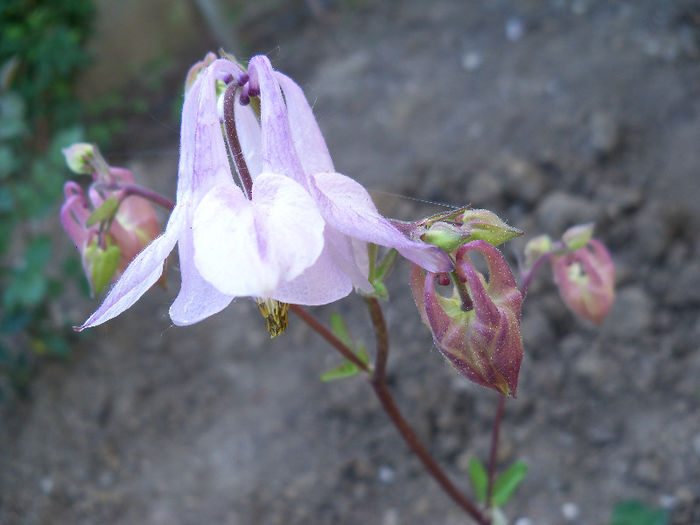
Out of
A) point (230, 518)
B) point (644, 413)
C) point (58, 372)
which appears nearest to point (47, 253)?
point (58, 372)

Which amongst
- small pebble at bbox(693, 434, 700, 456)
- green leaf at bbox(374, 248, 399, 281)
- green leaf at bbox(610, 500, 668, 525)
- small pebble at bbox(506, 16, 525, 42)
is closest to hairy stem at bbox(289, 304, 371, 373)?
green leaf at bbox(374, 248, 399, 281)

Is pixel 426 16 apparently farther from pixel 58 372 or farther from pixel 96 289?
pixel 96 289

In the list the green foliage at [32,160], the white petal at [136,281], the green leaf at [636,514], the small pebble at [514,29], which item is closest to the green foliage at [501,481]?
the green leaf at [636,514]

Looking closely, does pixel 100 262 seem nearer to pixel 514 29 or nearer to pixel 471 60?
pixel 471 60

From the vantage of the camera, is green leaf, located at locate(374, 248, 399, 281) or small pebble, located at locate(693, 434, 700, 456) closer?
green leaf, located at locate(374, 248, 399, 281)

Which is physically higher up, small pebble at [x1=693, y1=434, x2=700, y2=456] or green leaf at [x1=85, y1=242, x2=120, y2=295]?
green leaf at [x1=85, y1=242, x2=120, y2=295]

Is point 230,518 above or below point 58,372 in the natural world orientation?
below

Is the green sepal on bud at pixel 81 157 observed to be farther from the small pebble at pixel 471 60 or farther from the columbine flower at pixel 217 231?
the small pebble at pixel 471 60

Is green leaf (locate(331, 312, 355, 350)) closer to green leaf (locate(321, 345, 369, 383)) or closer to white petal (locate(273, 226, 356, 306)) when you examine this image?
green leaf (locate(321, 345, 369, 383))
